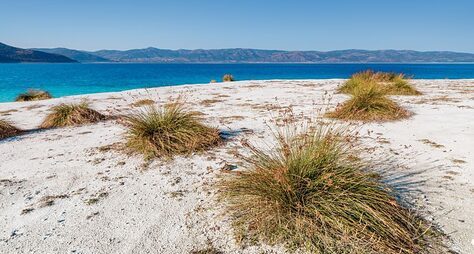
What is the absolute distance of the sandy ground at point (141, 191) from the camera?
2988 mm

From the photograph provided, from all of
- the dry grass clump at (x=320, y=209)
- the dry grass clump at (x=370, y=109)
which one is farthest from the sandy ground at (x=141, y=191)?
the dry grass clump at (x=370, y=109)

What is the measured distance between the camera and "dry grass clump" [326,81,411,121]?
26.2 ft

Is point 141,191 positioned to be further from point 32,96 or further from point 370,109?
point 32,96

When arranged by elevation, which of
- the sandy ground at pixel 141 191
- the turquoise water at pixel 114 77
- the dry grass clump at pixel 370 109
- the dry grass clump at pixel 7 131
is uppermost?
the dry grass clump at pixel 370 109

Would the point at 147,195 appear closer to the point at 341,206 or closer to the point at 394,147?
the point at 341,206

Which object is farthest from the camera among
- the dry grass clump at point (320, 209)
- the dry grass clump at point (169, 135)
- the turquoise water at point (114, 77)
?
the turquoise water at point (114, 77)

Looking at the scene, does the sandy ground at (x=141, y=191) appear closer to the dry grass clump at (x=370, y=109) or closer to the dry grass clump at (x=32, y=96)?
the dry grass clump at (x=370, y=109)

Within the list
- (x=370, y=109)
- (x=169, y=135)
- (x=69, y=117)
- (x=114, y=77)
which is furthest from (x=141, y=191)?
(x=114, y=77)

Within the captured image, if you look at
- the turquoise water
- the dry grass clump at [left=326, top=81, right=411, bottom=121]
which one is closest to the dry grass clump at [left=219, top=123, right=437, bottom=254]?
the dry grass clump at [left=326, top=81, right=411, bottom=121]

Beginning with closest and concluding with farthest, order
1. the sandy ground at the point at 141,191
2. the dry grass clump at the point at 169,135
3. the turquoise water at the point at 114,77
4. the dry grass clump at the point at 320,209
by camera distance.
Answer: the dry grass clump at the point at 320,209
the sandy ground at the point at 141,191
the dry grass clump at the point at 169,135
the turquoise water at the point at 114,77

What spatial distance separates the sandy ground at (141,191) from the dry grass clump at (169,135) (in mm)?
304

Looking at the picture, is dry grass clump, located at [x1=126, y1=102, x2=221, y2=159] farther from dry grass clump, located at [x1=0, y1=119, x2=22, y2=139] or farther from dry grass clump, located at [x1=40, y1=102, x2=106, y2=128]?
dry grass clump, located at [x1=0, y1=119, x2=22, y2=139]

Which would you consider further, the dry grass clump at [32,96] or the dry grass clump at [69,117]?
the dry grass clump at [32,96]

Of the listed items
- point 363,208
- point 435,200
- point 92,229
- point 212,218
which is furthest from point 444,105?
point 92,229
